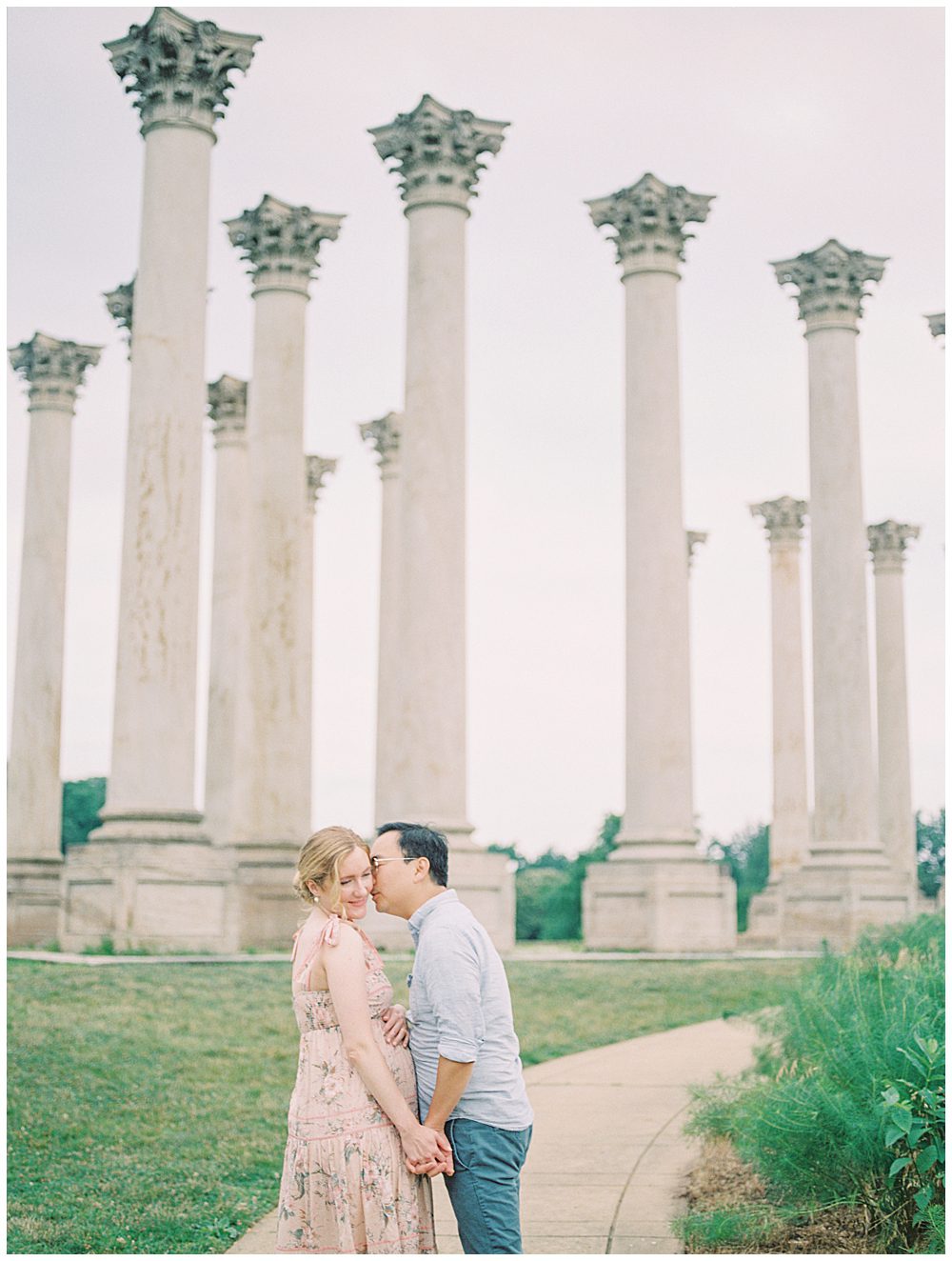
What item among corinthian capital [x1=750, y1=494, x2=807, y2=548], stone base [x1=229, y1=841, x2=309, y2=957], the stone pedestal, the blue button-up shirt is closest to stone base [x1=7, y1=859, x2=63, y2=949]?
stone base [x1=229, y1=841, x2=309, y2=957]

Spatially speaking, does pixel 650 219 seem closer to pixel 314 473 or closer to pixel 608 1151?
pixel 314 473

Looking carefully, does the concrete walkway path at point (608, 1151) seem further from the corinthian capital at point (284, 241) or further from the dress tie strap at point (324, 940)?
the corinthian capital at point (284, 241)

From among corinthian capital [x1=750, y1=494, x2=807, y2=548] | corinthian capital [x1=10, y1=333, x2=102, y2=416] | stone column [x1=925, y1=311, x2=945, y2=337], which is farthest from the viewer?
corinthian capital [x1=750, y1=494, x2=807, y2=548]

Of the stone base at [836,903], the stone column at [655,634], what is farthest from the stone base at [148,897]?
the stone base at [836,903]

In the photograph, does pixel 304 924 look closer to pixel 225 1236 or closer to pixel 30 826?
pixel 225 1236

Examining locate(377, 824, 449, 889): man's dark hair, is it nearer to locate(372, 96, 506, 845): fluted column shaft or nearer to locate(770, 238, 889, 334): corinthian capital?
locate(372, 96, 506, 845): fluted column shaft

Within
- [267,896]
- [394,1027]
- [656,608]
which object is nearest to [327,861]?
[394,1027]
